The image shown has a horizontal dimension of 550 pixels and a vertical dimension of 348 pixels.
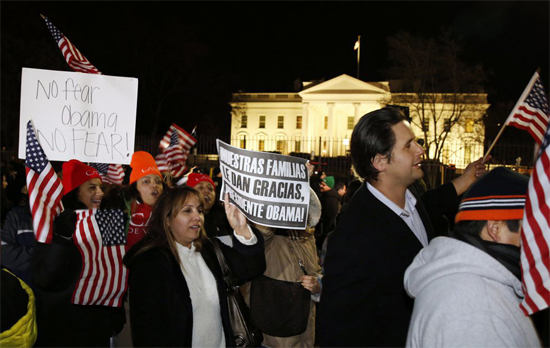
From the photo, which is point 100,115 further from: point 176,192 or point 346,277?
point 346,277

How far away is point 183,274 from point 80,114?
197 cm

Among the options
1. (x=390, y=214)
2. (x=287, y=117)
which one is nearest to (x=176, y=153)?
(x=390, y=214)

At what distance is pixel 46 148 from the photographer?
4000mm

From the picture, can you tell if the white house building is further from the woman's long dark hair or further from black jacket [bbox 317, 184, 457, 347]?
black jacket [bbox 317, 184, 457, 347]

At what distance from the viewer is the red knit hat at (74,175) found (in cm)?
429

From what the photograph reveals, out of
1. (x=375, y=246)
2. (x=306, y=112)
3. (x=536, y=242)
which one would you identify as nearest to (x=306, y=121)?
(x=306, y=112)

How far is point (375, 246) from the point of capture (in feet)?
7.79

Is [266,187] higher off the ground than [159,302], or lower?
higher

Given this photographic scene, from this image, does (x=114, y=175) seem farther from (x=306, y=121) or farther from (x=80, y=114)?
(x=306, y=121)

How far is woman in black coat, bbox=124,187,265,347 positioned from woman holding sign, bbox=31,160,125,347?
54cm

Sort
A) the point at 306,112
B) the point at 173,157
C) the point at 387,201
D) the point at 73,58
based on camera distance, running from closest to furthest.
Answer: the point at 387,201
the point at 73,58
the point at 173,157
the point at 306,112

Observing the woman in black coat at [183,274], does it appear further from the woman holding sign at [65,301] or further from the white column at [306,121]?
the white column at [306,121]

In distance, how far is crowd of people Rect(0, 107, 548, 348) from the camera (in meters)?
1.83

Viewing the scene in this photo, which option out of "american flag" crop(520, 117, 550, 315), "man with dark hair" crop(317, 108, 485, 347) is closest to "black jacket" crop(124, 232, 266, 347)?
"man with dark hair" crop(317, 108, 485, 347)
